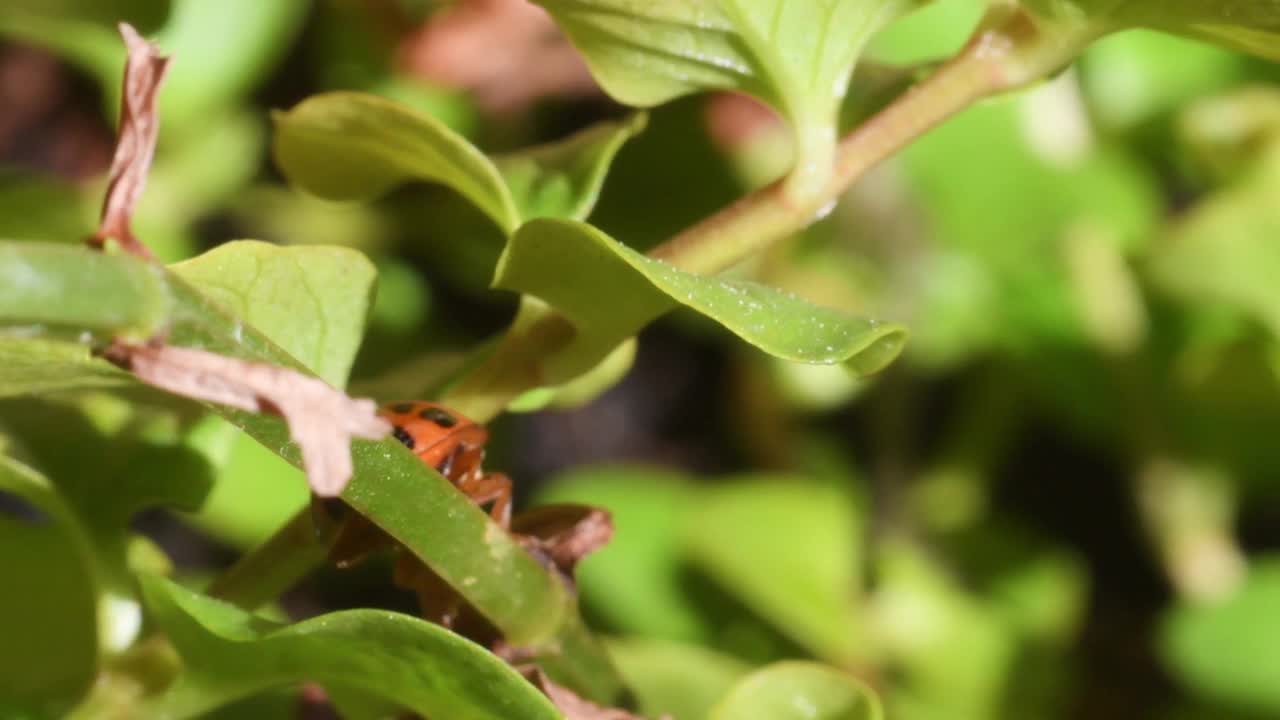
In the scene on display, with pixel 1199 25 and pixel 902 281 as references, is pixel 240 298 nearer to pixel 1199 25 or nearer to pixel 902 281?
pixel 1199 25

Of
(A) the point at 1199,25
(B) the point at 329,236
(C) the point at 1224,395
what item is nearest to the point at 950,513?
(C) the point at 1224,395

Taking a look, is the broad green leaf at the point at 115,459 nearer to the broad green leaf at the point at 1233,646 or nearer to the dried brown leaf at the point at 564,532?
the dried brown leaf at the point at 564,532

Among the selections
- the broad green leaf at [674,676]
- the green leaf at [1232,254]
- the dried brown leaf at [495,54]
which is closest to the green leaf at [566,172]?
the broad green leaf at [674,676]

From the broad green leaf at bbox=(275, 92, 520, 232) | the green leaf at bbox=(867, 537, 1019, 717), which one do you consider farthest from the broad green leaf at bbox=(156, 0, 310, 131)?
the broad green leaf at bbox=(275, 92, 520, 232)

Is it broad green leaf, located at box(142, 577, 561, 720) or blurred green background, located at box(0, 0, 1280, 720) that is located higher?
broad green leaf, located at box(142, 577, 561, 720)

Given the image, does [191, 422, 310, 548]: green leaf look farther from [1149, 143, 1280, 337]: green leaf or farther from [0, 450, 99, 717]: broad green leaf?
[1149, 143, 1280, 337]: green leaf
